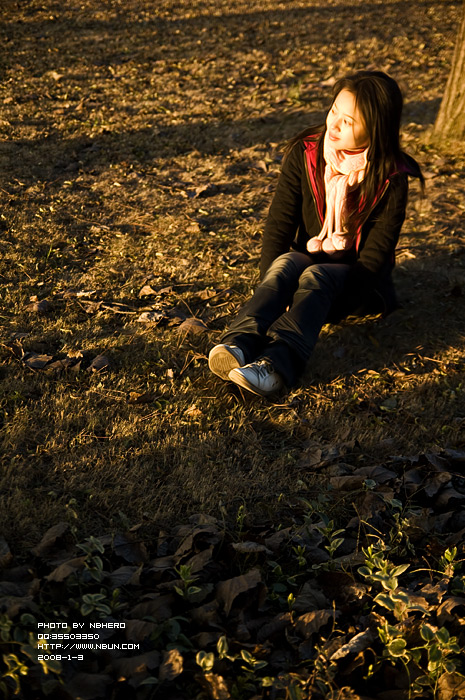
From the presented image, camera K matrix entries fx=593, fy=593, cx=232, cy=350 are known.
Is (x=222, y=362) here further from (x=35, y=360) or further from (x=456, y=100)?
(x=456, y=100)

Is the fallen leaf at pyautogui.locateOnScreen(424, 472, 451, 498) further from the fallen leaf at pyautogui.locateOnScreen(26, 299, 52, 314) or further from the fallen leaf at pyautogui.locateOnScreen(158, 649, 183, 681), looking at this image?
the fallen leaf at pyautogui.locateOnScreen(26, 299, 52, 314)

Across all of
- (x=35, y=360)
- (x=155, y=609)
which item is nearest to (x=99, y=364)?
(x=35, y=360)

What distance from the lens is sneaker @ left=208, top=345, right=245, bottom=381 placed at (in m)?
3.09

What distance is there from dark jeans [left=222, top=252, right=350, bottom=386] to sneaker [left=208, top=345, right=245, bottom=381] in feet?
0.19

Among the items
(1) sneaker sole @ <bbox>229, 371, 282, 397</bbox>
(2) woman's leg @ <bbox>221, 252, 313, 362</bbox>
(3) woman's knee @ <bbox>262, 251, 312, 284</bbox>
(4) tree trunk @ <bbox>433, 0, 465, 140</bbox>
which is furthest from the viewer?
(4) tree trunk @ <bbox>433, 0, 465, 140</bbox>

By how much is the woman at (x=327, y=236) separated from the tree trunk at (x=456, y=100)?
3069 mm


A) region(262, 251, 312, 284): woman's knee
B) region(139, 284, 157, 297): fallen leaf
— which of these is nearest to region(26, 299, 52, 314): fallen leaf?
region(139, 284, 157, 297): fallen leaf

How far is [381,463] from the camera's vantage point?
9.52 feet

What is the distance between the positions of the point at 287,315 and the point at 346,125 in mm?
1165

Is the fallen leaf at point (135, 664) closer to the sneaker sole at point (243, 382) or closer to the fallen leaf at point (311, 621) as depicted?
the fallen leaf at point (311, 621)

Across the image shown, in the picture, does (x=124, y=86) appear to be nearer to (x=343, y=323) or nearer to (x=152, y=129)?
(x=152, y=129)

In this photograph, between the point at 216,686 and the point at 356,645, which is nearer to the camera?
the point at 216,686

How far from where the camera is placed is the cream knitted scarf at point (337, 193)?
353cm

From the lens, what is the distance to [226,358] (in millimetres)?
3113
